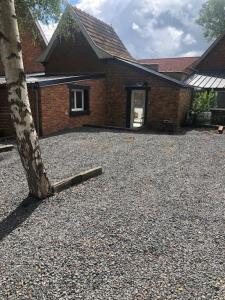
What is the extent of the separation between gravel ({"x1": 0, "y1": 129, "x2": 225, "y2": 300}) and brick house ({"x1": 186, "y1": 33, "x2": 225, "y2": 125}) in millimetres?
11695

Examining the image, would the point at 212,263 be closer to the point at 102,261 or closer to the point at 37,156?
the point at 102,261

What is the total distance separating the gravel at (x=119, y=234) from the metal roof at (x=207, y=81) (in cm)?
1245

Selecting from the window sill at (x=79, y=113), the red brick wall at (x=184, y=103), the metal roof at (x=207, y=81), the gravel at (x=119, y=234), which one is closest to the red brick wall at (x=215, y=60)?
the metal roof at (x=207, y=81)

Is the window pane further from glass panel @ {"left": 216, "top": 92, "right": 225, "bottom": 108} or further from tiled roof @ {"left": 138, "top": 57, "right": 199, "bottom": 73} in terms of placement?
tiled roof @ {"left": 138, "top": 57, "right": 199, "bottom": 73}

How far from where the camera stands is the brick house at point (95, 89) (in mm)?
14047

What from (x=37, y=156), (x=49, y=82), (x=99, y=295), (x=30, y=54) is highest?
(x=30, y=54)

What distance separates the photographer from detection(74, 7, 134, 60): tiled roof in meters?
19.0

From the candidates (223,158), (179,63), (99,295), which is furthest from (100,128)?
(179,63)

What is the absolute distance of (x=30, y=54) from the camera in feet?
76.1

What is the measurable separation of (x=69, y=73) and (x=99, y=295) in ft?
59.3

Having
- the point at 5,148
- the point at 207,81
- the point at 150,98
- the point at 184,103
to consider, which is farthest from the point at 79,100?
the point at 207,81

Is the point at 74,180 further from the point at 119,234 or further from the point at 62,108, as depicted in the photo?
the point at 62,108

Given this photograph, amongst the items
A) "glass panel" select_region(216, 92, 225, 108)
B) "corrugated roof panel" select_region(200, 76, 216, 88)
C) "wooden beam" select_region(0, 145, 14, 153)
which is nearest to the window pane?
"wooden beam" select_region(0, 145, 14, 153)

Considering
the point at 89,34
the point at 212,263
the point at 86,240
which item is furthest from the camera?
the point at 89,34
